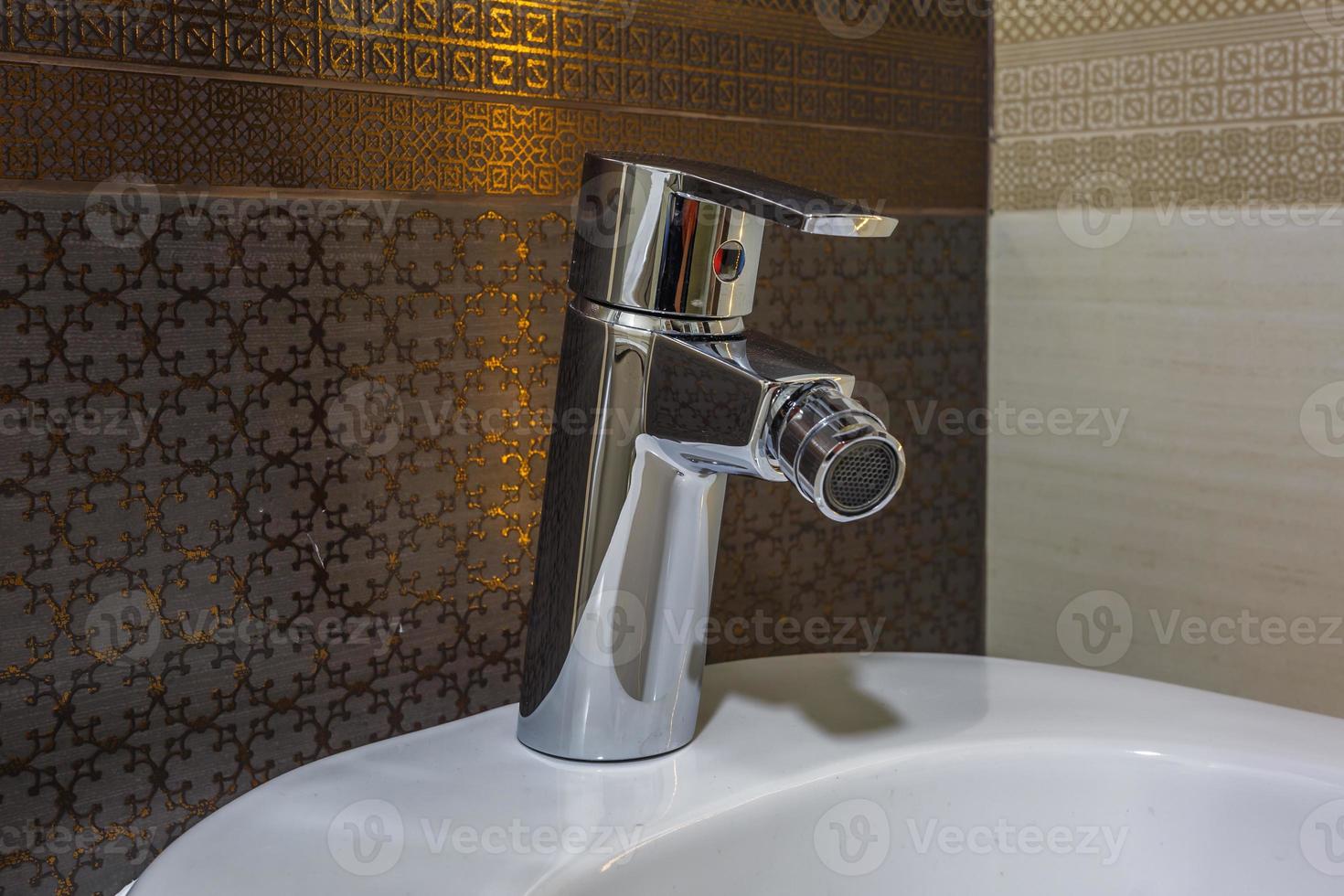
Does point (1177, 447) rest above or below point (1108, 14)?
below

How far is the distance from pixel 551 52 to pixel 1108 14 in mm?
332

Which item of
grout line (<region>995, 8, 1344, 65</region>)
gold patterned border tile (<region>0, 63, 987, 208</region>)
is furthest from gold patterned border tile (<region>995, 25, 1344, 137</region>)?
gold patterned border tile (<region>0, 63, 987, 208</region>)

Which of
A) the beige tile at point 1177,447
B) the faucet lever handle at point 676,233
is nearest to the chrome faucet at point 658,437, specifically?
the faucet lever handle at point 676,233

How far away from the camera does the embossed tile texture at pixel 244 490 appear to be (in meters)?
0.43

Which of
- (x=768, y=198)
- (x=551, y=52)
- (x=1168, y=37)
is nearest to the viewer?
(x=768, y=198)

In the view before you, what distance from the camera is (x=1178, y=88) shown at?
0.64m

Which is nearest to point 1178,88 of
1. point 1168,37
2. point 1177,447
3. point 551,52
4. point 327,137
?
point 1168,37

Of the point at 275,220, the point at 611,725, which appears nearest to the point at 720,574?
the point at 611,725

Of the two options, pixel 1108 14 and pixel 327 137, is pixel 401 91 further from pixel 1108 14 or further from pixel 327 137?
pixel 1108 14

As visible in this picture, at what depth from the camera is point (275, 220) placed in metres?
0.47

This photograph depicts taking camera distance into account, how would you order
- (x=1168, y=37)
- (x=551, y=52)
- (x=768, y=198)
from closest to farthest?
(x=768, y=198)
(x=551, y=52)
(x=1168, y=37)

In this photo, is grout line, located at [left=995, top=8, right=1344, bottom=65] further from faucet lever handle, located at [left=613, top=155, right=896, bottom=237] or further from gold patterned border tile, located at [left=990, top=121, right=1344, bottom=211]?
faucet lever handle, located at [left=613, top=155, right=896, bottom=237]

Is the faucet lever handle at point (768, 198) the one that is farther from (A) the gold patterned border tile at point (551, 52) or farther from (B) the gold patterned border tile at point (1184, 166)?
(B) the gold patterned border tile at point (1184, 166)

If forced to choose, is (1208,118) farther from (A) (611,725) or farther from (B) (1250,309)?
(A) (611,725)
